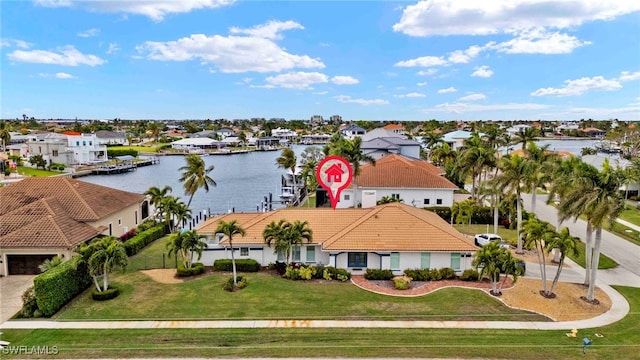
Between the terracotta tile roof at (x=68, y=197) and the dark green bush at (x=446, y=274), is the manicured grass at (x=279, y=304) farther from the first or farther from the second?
the terracotta tile roof at (x=68, y=197)

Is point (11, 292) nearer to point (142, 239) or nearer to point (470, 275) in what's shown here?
point (142, 239)

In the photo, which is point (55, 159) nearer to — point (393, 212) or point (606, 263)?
point (393, 212)

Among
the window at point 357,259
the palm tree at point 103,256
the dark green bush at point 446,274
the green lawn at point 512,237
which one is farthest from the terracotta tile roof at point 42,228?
the green lawn at point 512,237

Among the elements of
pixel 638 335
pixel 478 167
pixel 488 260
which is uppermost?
pixel 478 167

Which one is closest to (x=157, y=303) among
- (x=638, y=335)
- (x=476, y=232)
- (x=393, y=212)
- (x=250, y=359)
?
(x=250, y=359)

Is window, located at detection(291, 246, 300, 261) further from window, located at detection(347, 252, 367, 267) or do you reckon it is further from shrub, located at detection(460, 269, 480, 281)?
shrub, located at detection(460, 269, 480, 281)

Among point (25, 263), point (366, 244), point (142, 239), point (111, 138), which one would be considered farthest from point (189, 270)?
point (111, 138)
